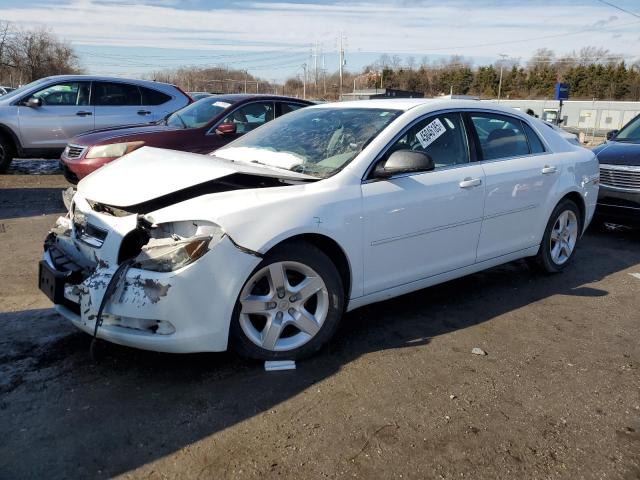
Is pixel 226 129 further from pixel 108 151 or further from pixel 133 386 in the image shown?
pixel 133 386

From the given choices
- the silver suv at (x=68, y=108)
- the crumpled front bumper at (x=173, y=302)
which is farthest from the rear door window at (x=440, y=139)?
the silver suv at (x=68, y=108)

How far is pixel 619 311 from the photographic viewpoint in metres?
4.65

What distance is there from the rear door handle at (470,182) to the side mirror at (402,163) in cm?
56

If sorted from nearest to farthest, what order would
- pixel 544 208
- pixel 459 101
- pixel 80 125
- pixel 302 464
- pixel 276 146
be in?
pixel 302 464 → pixel 276 146 → pixel 459 101 → pixel 544 208 → pixel 80 125

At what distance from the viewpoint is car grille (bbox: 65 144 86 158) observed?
25.3ft

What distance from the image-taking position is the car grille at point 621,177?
6.80m

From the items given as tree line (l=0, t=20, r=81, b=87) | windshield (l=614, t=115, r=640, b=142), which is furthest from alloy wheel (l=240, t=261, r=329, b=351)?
tree line (l=0, t=20, r=81, b=87)

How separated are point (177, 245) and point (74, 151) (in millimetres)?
5652

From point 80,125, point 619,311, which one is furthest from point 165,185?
point 80,125

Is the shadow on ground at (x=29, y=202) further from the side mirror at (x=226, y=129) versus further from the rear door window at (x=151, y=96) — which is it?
the rear door window at (x=151, y=96)

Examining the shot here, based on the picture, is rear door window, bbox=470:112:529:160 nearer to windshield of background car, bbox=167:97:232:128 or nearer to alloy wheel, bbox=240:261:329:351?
alloy wheel, bbox=240:261:329:351

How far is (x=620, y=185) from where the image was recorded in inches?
272

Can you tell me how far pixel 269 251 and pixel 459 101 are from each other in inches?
90.3

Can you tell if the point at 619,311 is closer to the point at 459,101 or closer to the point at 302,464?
the point at 459,101
